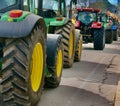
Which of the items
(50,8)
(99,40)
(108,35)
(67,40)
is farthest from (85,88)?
(108,35)

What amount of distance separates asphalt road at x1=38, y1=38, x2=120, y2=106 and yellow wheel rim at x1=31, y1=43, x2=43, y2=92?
16.3 inches

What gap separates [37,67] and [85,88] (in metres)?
2.10

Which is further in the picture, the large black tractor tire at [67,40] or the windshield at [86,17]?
the windshield at [86,17]

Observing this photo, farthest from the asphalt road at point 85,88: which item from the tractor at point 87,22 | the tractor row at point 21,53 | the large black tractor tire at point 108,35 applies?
the large black tractor tire at point 108,35

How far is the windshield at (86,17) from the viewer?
21080mm

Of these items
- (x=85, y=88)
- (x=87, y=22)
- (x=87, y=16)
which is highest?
(x=87, y=16)

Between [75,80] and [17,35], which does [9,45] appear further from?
[75,80]

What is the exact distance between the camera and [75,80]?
364 inches

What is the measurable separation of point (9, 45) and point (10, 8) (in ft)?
4.27

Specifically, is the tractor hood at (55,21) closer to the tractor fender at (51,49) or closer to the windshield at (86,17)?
the tractor fender at (51,49)

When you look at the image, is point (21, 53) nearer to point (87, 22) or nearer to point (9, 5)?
point (9, 5)

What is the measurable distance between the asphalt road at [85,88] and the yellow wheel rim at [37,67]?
415 millimetres

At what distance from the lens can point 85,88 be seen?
835 cm

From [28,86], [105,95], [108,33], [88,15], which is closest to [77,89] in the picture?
[105,95]
